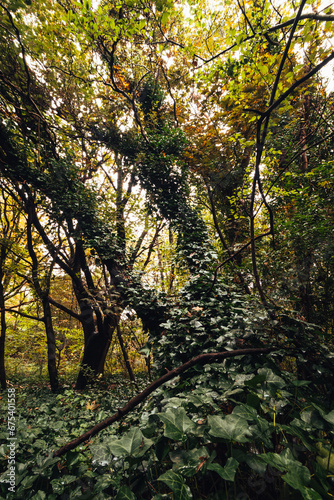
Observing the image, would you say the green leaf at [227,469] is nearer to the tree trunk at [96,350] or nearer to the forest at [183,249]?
the forest at [183,249]

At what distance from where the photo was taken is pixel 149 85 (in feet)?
20.7

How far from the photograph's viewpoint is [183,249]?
15.7ft

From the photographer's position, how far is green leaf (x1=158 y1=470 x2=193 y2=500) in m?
0.63

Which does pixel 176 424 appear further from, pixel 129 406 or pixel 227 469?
pixel 129 406

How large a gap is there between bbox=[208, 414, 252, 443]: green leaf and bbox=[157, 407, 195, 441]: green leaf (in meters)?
0.11

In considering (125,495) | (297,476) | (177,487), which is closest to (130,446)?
(125,495)

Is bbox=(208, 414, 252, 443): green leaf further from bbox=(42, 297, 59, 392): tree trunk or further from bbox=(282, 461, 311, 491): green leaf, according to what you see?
bbox=(42, 297, 59, 392): tree trunk

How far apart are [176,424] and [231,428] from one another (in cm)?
22

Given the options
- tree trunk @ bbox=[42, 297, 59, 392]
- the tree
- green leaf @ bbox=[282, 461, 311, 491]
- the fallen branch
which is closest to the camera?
green leaf @ bbox=[282, 461, 311, 491]

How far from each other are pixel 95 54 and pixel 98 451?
744cm

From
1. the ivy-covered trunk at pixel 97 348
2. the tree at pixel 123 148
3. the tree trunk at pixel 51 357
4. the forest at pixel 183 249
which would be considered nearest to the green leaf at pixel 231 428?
the forest at pixel 183 249

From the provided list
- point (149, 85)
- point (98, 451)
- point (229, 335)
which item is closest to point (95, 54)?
point (149, 85)

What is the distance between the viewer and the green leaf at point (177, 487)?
0.63 meters

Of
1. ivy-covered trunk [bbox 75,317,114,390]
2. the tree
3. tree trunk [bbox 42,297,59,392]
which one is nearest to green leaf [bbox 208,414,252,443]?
the tree
